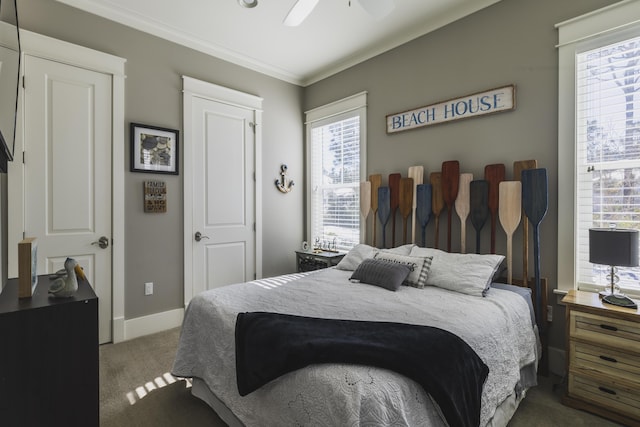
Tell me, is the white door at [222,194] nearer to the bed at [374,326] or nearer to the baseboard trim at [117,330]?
the baseboard trim at [117,330]

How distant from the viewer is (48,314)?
48.0 inches

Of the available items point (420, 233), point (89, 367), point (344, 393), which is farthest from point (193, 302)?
point (420, 233)

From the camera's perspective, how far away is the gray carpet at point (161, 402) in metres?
1.84

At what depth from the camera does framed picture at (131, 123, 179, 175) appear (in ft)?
9.89

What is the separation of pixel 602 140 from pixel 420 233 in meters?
1.51

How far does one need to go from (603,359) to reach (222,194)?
3.47m

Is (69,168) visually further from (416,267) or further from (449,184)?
(449,184)

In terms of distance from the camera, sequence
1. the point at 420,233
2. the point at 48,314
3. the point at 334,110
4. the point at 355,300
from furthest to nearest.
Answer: the point at 334,110 → the point at 420,233 → the point at 355,300 → the point at 48,314

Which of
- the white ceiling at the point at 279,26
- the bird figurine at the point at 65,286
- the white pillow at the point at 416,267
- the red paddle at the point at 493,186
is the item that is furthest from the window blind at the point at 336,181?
the bird figurine at the point at 65,286

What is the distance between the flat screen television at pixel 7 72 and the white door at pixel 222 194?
1832 millimetres

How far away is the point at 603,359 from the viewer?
1851 mm

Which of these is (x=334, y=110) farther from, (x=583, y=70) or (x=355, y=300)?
(x=355, y=300)

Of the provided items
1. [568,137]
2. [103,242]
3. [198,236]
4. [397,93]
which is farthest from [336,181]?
[103,242]

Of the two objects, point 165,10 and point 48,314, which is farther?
point 165,10
